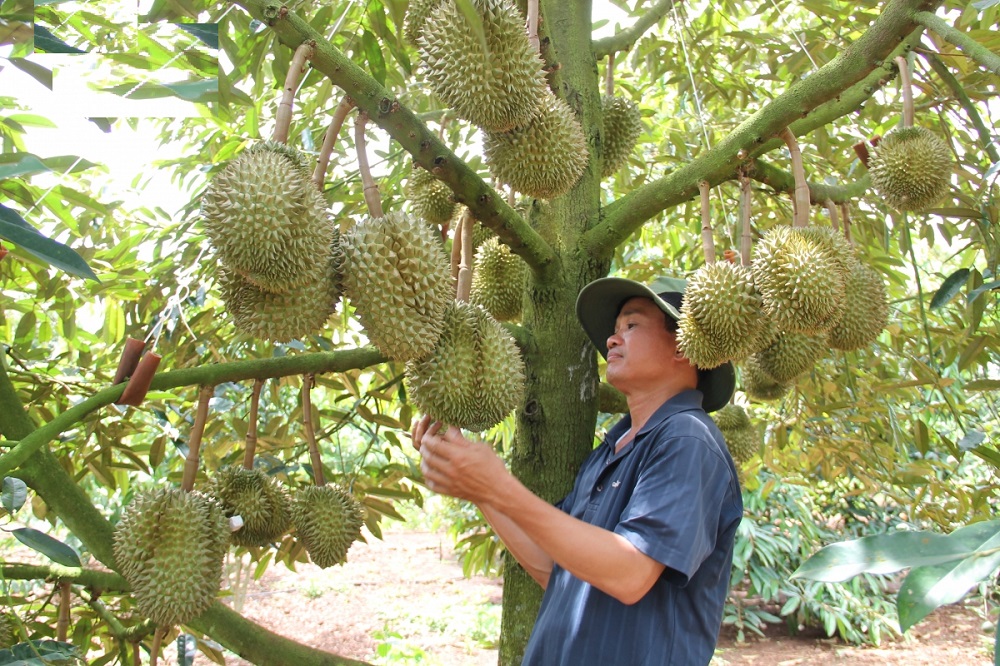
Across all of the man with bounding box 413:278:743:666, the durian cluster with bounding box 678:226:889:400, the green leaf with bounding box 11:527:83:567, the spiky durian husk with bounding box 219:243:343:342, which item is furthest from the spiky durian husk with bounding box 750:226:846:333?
the green leaf with bounding box 11:527:83:567

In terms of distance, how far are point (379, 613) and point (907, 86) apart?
21.9 ft

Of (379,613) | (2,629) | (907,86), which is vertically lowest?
(379,613)

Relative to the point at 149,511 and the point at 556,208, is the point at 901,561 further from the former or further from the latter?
the point at 556,208

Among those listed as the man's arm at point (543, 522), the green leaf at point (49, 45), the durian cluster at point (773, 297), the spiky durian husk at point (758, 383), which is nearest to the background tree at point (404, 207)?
the green leaf at point (49, 45)

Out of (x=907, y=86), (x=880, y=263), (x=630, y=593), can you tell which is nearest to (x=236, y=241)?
(x=630, y=593)

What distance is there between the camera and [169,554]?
5.19 ft

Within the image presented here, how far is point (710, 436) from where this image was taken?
1.66m

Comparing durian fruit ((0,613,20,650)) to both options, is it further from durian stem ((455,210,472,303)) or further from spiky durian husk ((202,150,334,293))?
durian stem ((455,210,472,303))

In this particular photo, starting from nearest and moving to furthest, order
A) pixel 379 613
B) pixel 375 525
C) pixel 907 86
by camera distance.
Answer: pixel 907 86
pixel 375 525
pixel 379 613

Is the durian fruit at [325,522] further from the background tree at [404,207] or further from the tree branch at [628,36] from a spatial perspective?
the tree branch at [628,36]

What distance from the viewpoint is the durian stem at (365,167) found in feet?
4.54

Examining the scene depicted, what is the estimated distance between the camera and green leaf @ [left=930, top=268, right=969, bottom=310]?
1.84 metres

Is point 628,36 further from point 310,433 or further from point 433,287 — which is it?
point 310,433

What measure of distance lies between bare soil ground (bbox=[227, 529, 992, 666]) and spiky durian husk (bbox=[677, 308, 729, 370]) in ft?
11.5
